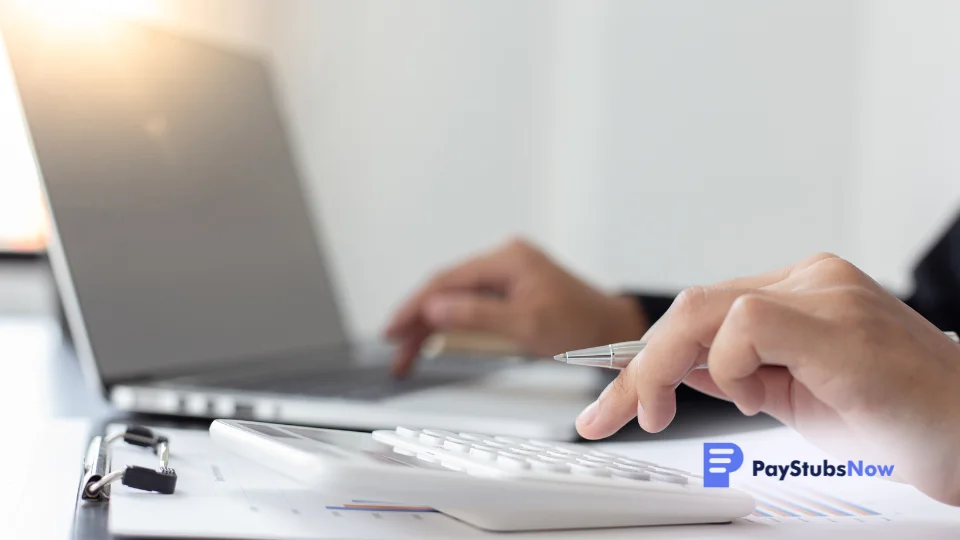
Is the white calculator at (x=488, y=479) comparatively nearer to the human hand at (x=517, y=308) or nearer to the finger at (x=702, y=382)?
the finger at (x=702, y=382)

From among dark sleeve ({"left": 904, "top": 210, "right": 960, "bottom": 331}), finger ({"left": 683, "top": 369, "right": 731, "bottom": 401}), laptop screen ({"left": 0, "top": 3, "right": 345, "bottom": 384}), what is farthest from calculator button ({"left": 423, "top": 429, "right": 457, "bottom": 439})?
dark sleeve ({"left": 904, "top": 210, "right": 960, "bottom": 331})

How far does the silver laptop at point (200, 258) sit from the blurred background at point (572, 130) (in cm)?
45

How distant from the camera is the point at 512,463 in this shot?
32cm

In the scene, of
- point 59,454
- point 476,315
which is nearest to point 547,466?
point 59,454

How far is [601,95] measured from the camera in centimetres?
175

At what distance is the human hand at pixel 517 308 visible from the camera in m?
0.89

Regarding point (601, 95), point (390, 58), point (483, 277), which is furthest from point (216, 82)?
point (601, 95)

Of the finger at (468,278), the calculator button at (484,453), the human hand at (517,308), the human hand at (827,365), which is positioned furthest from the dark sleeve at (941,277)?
the calculator button at (484,453)

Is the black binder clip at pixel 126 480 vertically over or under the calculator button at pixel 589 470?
under

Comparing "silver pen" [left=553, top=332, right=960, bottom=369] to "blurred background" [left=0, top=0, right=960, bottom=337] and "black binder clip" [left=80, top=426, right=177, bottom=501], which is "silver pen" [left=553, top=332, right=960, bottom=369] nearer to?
"black binder clip" [left=80, top=426, right=177, bottom=501]

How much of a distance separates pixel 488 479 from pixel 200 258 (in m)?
0.57

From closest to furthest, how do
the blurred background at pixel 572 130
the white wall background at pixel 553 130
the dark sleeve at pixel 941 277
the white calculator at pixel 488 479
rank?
the white calculator at pixel 488 479, the dark sleeve at pixel 941 277, the blurred background at pixel 572 130, the white wall background at pixel 553 130

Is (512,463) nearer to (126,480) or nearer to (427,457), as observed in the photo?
(427,457)

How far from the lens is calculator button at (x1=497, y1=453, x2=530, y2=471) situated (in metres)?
0.31
